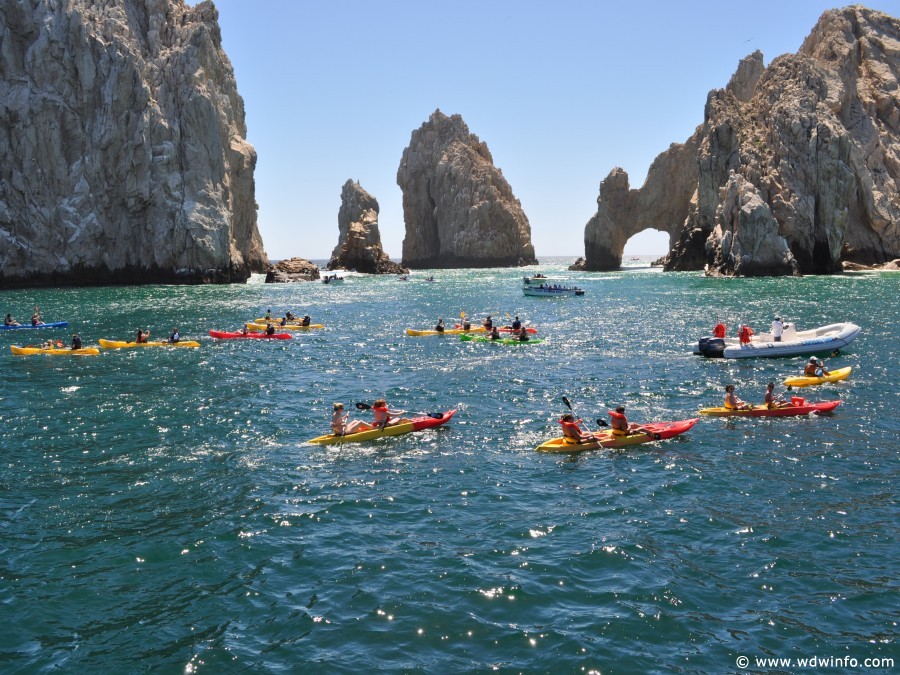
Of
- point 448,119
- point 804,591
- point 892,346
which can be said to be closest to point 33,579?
point 804,591

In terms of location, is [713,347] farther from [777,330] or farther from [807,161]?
[807,161]

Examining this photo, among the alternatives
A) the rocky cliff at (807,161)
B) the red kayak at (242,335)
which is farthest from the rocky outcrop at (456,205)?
the red kayak at (242,335)

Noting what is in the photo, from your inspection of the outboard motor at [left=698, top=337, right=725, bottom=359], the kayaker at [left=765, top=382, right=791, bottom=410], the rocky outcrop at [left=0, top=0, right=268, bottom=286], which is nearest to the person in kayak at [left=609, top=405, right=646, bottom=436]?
the kayaker at [left=765, top=382, right=791, bottom=410]

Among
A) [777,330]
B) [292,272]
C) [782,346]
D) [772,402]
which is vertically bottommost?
[772,402]

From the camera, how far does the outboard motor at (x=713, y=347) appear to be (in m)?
36.0

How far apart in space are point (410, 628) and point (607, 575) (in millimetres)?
3956

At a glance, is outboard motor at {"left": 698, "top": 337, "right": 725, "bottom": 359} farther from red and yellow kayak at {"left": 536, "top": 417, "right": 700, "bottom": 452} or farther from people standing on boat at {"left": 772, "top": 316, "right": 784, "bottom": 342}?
red and yellow kayak at {"left": 536, "top": 417, "right": 700, "bottom": 452}

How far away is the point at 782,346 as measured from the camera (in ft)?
119

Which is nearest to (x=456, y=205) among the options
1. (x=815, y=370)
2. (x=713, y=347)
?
(x=713, y=347)

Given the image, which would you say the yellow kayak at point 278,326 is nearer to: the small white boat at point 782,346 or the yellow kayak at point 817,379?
the small white boat at point 782,346

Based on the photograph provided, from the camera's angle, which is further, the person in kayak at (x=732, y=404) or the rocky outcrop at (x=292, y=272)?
the rocky outcrop at (x=292, y=272)

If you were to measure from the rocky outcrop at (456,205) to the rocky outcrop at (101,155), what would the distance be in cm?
8250

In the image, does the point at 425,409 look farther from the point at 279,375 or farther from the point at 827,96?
the point at 827,96

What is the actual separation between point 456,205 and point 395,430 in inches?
5863
